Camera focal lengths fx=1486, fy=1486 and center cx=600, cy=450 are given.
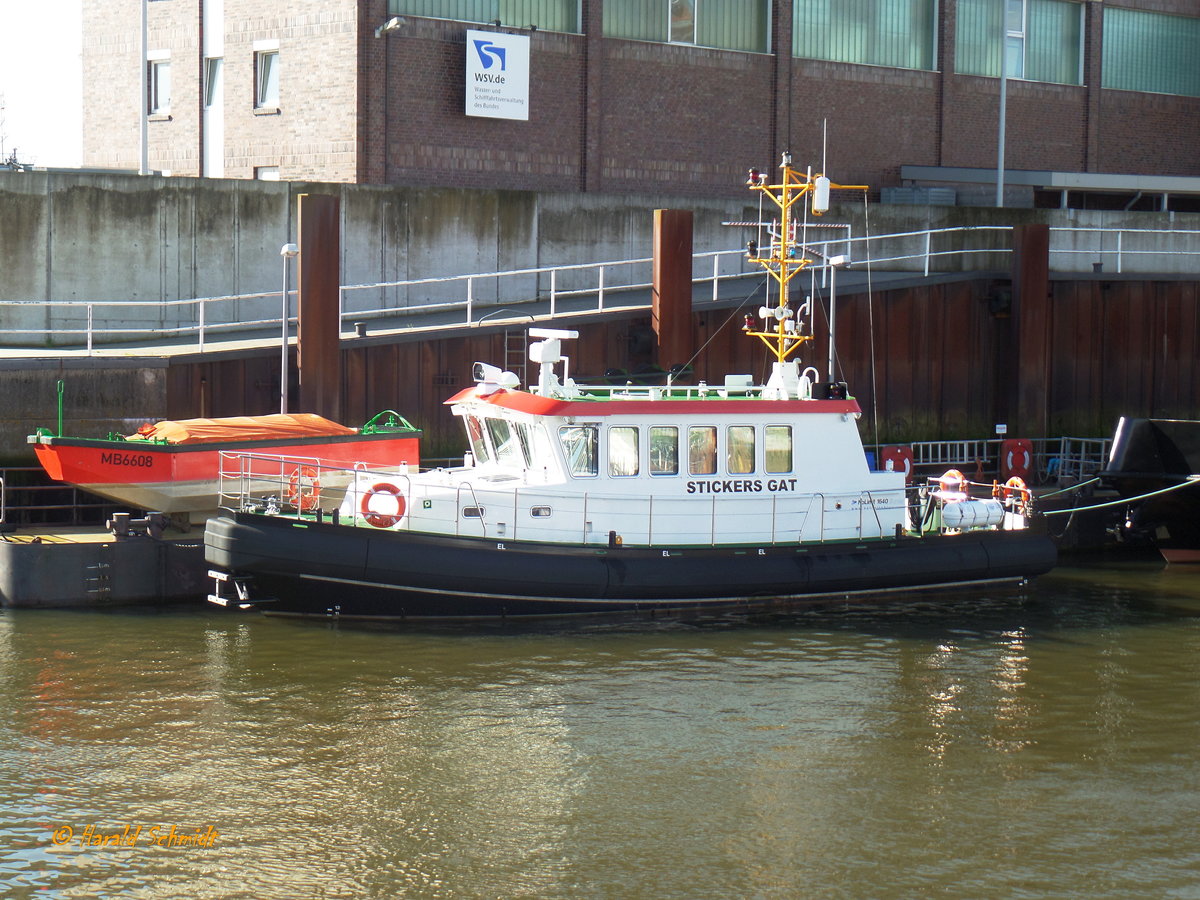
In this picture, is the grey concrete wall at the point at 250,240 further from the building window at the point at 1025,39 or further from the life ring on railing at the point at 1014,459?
the building window at the point at 1025,39

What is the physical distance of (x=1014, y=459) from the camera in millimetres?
23688

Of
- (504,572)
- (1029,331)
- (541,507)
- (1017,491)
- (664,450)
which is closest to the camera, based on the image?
(504,572)

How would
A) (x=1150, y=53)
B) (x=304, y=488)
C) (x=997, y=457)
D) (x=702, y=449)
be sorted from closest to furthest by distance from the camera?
(x=702, y=449) < (x=304, y=488) < (x=997, y=457) < (x=1150, y=53)

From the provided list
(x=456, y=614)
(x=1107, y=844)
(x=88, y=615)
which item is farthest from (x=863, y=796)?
(x=88, y=615)

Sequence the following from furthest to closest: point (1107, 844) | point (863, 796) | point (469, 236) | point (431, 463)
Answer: point (469, 236), point (431, 463), point (863, 796), point (1107, 844)

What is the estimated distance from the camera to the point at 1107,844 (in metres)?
10.5

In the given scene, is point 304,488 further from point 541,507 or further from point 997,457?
point 997,457

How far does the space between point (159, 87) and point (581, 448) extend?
1832 cm

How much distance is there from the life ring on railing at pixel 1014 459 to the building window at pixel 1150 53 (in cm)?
1491

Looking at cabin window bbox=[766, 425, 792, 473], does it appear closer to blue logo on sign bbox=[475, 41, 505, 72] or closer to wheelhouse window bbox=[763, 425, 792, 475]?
wheelhouse window bbox=[763, 425, 792, 475]

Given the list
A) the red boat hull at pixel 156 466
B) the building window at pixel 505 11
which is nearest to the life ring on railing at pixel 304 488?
the red boat hull at pixel 156 466

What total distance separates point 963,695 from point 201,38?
21972 millimetres

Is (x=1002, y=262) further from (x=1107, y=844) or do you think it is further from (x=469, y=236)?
(x=1107, y=844)

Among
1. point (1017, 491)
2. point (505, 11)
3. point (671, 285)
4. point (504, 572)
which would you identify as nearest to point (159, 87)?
point (505, 11)
